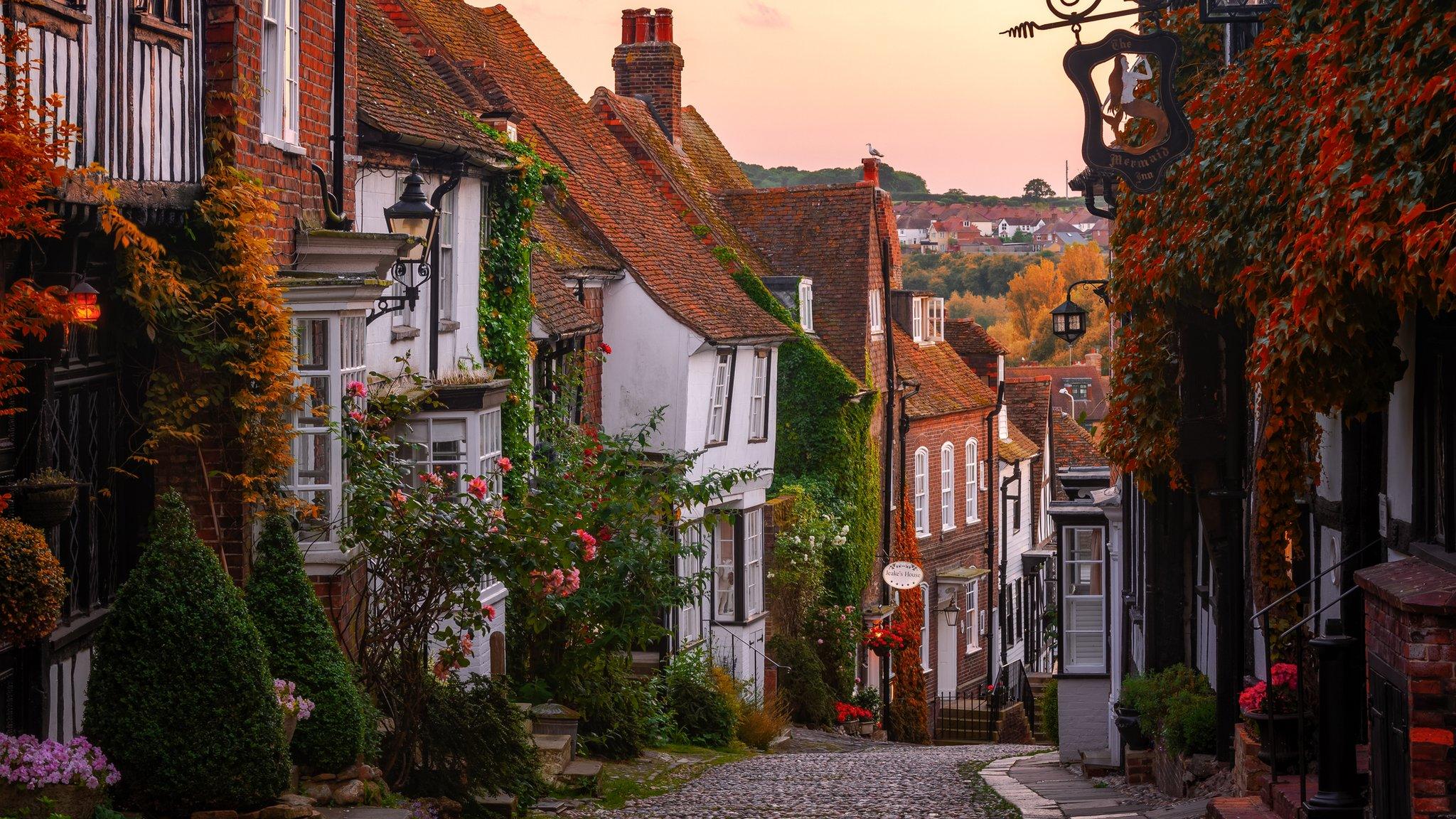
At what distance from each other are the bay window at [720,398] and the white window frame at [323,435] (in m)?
13.6

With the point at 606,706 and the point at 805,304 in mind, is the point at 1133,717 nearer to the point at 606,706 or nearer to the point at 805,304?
the point at 606,706

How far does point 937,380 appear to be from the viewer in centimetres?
3588

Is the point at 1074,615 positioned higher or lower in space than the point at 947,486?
lower

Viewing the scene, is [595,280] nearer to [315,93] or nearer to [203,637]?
[315,93]

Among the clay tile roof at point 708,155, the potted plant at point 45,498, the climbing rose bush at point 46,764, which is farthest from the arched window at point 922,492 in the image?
the climbing rose bush at point 46,764

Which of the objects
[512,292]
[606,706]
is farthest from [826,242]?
[606,706]

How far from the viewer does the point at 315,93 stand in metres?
11.9

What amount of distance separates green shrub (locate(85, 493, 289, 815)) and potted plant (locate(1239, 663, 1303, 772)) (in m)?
5.87

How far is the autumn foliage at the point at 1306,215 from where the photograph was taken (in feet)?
20.1

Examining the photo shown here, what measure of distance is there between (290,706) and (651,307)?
47.9 feet

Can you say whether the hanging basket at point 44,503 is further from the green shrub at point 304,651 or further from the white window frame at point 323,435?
the white window frame at point 323,435

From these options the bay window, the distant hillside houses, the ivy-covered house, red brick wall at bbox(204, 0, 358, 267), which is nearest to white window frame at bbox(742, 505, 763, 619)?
the ivy-covered house

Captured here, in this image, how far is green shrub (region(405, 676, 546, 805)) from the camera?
446 inches

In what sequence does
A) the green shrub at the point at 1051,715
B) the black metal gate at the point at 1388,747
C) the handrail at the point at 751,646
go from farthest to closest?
the handrail at the point at 751,646, the green shrub at the point at 1051,715, the black metal gate at the point at 1388,747
